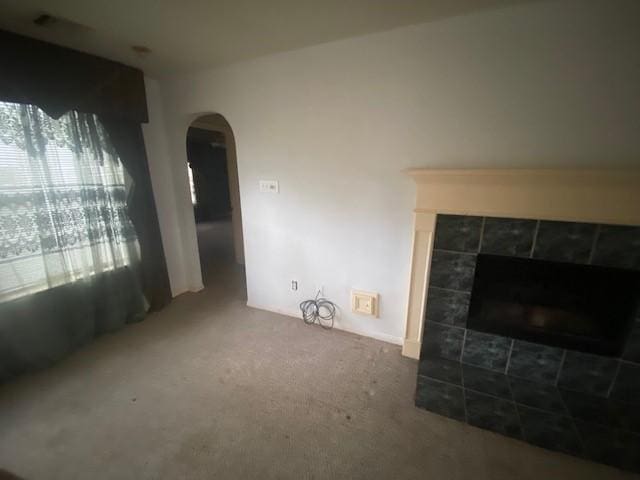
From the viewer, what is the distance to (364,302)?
7.45 feet

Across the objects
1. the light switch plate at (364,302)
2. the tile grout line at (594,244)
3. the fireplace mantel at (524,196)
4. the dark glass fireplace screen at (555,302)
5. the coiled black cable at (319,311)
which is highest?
the fireplace mantel at (524,196)

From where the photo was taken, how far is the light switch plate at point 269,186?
7.85 ft

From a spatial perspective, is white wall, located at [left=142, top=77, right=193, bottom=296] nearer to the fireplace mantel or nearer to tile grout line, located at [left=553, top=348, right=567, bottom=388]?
the fireplace mantel

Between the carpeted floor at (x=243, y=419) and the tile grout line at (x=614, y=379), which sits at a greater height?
the tile grout line at (x=614, y=379)

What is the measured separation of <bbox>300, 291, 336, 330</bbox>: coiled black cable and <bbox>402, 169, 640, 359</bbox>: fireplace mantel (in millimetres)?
926

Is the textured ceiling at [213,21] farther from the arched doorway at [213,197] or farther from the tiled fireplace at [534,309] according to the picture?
the arched doorway at [213,197]

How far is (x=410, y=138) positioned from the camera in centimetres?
186

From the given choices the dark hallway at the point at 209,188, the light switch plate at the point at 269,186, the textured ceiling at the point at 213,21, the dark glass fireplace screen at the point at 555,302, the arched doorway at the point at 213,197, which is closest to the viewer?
the textured ceiling at the point at 213,21

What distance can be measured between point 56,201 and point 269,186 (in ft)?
5.17

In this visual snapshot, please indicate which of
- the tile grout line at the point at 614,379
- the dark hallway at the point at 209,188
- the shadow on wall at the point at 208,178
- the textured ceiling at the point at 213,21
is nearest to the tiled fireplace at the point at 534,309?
A: the tile grout line at the point at 614,379

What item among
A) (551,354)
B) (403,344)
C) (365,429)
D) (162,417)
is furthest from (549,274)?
(162,417)

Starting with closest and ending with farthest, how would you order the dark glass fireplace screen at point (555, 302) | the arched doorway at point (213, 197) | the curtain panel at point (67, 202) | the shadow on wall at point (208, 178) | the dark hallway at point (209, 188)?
the dark glass fireplace screen at point (555, 302)
the curtain panel at point (67, 202)
the arched doorway at point (213, 197)
the dark hallway at point (209, 188)
the shadow on wall at point (208, 178)

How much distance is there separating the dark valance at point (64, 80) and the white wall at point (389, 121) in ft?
1.40

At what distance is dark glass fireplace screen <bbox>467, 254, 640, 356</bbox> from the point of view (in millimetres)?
1569
